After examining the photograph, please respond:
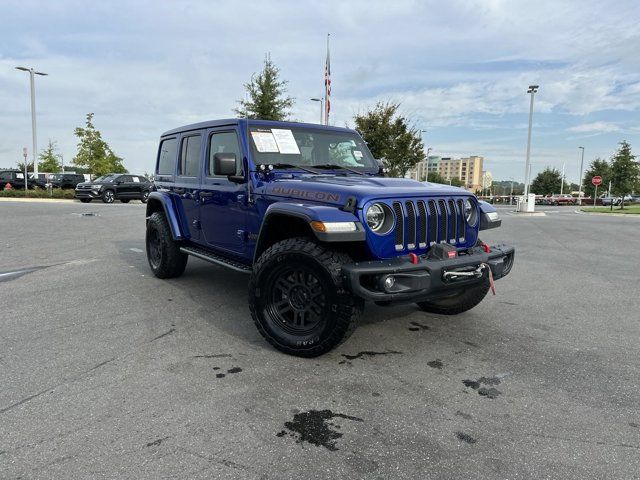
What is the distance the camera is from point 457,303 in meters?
4.59

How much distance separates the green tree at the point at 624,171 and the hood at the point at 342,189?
37974 millimetres

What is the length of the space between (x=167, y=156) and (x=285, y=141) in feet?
7.45

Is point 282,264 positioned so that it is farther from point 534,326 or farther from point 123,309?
point 534,326

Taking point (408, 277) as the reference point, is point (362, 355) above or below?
below

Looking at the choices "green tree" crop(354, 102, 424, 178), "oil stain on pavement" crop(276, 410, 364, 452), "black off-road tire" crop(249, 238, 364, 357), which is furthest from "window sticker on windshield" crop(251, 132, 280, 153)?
"green tree" crop(354, 102, 424, 178)

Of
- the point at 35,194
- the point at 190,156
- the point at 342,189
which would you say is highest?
the point at 190,156

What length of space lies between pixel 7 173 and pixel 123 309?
115ft

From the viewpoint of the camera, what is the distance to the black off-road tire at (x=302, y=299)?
328 cm

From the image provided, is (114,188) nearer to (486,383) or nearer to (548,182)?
(486,383)

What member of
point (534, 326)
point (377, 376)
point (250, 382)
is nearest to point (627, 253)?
point (534, 326)

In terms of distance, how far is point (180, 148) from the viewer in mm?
5793

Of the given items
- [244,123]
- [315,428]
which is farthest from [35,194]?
[315,428]

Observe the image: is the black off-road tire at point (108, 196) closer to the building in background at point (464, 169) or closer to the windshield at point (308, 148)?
the windshield at point (308, 148)

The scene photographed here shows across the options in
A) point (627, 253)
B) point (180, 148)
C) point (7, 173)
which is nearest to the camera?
point (180, 148)
